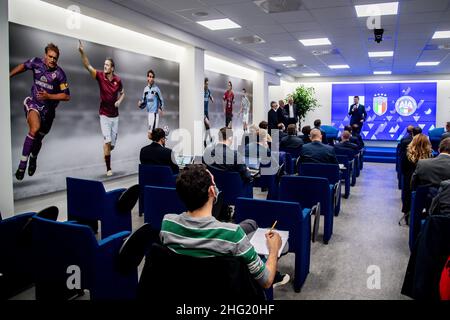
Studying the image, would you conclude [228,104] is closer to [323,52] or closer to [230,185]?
[323,52]

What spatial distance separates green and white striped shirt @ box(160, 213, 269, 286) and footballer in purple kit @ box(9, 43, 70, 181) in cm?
390

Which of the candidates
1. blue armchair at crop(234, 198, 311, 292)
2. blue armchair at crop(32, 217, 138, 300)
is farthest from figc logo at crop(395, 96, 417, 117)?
blue armchair at crop(32, 217, 138, 300)

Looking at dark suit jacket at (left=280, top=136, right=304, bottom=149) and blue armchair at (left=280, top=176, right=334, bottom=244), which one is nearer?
→ blue armchair at (left=280, top=176, right=334, bottom=244)

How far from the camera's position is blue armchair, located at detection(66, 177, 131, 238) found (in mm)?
3725

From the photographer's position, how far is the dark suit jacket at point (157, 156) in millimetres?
5039

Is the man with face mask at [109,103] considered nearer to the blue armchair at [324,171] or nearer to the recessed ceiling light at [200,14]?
the recessed ceiling light at [200,14]

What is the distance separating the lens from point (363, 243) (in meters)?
4.49

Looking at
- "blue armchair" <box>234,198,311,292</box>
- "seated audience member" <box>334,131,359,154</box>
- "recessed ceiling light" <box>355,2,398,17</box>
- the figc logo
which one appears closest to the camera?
"blue armchair" <box>234,198,311,292</box>

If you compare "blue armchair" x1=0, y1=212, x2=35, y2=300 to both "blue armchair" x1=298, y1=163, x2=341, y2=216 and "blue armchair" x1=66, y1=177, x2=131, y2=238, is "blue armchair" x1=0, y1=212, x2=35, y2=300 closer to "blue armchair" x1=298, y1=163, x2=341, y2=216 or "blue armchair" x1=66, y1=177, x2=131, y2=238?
"blue armchair" x1=66, y1=177, x2=131, y2=238

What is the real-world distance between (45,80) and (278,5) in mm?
3583

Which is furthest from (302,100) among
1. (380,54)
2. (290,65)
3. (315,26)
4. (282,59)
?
(315,26)
